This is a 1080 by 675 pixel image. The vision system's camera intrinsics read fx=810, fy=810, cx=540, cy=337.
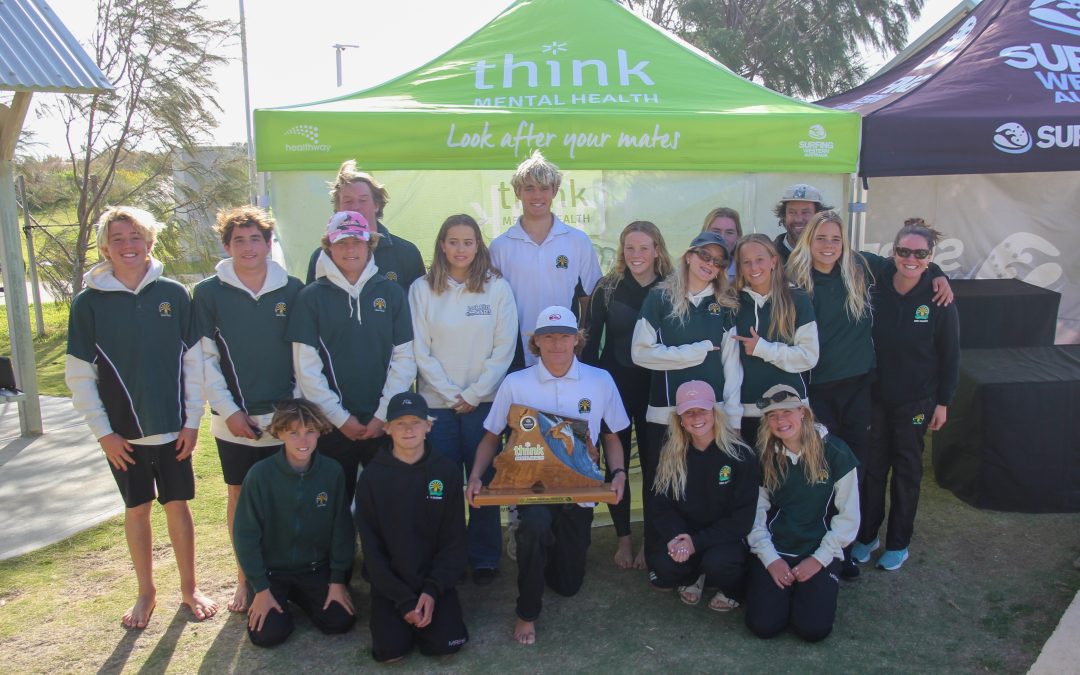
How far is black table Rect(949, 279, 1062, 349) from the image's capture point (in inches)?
215

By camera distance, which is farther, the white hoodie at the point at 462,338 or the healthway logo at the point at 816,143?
the healthway logo at the point at 816,143

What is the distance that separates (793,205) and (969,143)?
1.38 m

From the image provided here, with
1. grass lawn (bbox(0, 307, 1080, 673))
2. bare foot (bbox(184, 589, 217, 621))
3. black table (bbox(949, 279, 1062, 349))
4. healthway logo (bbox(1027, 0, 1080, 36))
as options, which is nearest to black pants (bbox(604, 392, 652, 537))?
grass lawn (bbox(0, 307, 1080, 673))

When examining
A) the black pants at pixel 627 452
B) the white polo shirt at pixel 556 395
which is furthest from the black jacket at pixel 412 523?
the black pants at pixel 627 452

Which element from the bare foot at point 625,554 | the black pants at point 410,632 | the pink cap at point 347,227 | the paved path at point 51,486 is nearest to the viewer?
the black pants at point 410,632

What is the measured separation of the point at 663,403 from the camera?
364cm

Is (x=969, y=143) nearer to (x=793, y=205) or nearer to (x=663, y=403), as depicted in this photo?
(x=793, y=205)

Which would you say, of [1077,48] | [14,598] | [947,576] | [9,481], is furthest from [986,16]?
[9,481]

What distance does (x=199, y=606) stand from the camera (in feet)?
11.6

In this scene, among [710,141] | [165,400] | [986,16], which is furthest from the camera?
[986,16]

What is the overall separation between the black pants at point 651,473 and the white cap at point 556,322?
24.6 inches

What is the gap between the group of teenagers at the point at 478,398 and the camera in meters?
3.24

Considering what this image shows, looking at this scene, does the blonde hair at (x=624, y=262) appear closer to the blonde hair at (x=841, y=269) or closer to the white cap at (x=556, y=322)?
the white cap at (x=556, y=322)

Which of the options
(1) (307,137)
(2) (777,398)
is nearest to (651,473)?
(2) (777,398)
